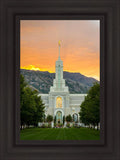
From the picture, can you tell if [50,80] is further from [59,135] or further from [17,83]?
[17,83]

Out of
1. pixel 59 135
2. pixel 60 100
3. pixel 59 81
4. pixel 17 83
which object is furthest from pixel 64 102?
pixel 17 83

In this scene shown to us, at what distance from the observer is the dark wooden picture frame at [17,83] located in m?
2.43

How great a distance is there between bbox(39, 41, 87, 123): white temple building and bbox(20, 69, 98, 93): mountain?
1.64m

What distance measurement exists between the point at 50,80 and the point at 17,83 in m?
52.8

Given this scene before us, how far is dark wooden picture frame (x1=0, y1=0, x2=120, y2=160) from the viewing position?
7.96 feet

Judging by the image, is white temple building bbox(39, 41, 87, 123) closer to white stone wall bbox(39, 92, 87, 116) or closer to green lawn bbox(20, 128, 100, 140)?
white stone wall bbox(39, 92, 87, 116)

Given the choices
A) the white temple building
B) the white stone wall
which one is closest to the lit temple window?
the white temple building

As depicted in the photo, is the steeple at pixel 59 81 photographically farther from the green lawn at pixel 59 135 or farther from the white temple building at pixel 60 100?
the green lawn at pixel 59 135

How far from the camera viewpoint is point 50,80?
55219 millimetres

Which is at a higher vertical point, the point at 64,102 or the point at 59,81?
the point at 59,81

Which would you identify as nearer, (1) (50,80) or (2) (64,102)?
(2) (64,102)
